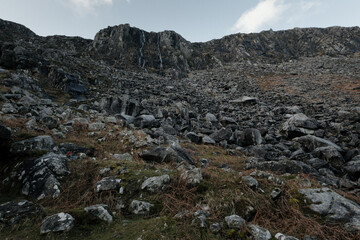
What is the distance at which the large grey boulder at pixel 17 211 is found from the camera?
2.92 metres

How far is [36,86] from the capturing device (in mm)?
15453

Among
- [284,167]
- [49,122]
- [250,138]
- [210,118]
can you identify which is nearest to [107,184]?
[49,122]

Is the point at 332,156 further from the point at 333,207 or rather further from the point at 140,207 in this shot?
the point at 140,207

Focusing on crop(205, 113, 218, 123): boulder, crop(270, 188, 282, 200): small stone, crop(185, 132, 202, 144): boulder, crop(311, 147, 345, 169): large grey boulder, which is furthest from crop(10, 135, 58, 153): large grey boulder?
crop(205, 113, 218, 123): boulder

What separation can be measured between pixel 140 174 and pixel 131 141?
155 inches

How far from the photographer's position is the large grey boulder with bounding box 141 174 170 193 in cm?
381

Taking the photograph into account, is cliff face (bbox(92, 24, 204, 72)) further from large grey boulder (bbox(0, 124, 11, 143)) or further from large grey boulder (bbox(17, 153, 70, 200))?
large grey boulder (bbox(17, 153, 70, 200))

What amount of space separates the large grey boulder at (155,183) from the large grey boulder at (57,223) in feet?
4.33

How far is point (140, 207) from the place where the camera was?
11.1 feet

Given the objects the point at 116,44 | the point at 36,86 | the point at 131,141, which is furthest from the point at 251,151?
the point at 116,44

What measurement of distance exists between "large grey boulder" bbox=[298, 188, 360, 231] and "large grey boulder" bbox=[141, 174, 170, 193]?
258 cm

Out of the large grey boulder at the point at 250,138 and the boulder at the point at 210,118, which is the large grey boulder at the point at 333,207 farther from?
the boulder at the point at 210,118

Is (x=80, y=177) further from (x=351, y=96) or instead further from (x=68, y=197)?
(x=351, y=96)

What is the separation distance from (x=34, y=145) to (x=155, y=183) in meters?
3.35
